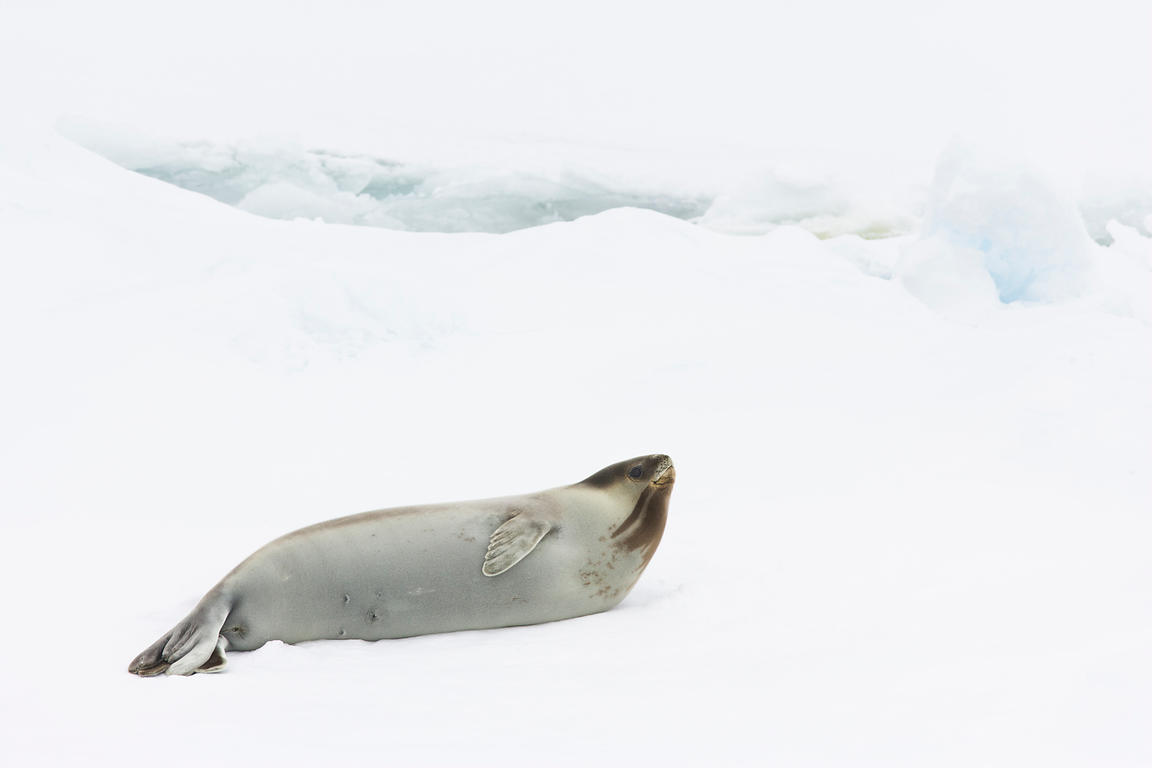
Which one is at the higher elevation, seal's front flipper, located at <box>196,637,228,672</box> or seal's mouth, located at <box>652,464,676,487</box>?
seal's mouth, located at <box>652,464,676,487</box>

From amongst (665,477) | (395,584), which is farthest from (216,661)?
(665,477)

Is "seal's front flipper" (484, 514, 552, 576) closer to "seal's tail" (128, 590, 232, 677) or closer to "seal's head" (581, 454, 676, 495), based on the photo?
"seal's head" (581, 454, 676, 495)

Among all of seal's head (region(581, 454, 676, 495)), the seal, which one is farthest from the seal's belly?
seal's head (region(581, 454, 676, 495))

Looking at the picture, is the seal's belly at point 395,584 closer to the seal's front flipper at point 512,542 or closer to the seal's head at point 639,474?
the seal's front flipper at point 512,542

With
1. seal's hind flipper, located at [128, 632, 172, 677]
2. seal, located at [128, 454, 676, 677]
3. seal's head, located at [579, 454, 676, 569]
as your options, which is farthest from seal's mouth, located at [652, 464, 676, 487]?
seal's hind flipper, located at [128, 632, 172, 677]

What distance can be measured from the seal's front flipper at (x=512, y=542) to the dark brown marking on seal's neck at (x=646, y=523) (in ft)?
1.13

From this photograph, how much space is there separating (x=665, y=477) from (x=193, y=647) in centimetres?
173

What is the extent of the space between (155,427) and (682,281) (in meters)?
4.42

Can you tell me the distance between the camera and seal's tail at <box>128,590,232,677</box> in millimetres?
2730

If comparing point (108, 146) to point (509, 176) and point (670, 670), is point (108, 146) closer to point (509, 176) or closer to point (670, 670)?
point (509, 176)

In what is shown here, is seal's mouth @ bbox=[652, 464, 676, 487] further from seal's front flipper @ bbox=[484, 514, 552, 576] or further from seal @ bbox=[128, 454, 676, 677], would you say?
seal's front flipper @ bbox=[484, 514, 552, 576]

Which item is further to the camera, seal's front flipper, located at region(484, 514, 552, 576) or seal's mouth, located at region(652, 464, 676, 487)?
seal's mouth, located at region(652, 464, 676, 487)

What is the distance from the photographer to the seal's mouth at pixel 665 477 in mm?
3609

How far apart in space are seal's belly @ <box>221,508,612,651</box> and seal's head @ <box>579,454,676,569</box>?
9.1 inches
